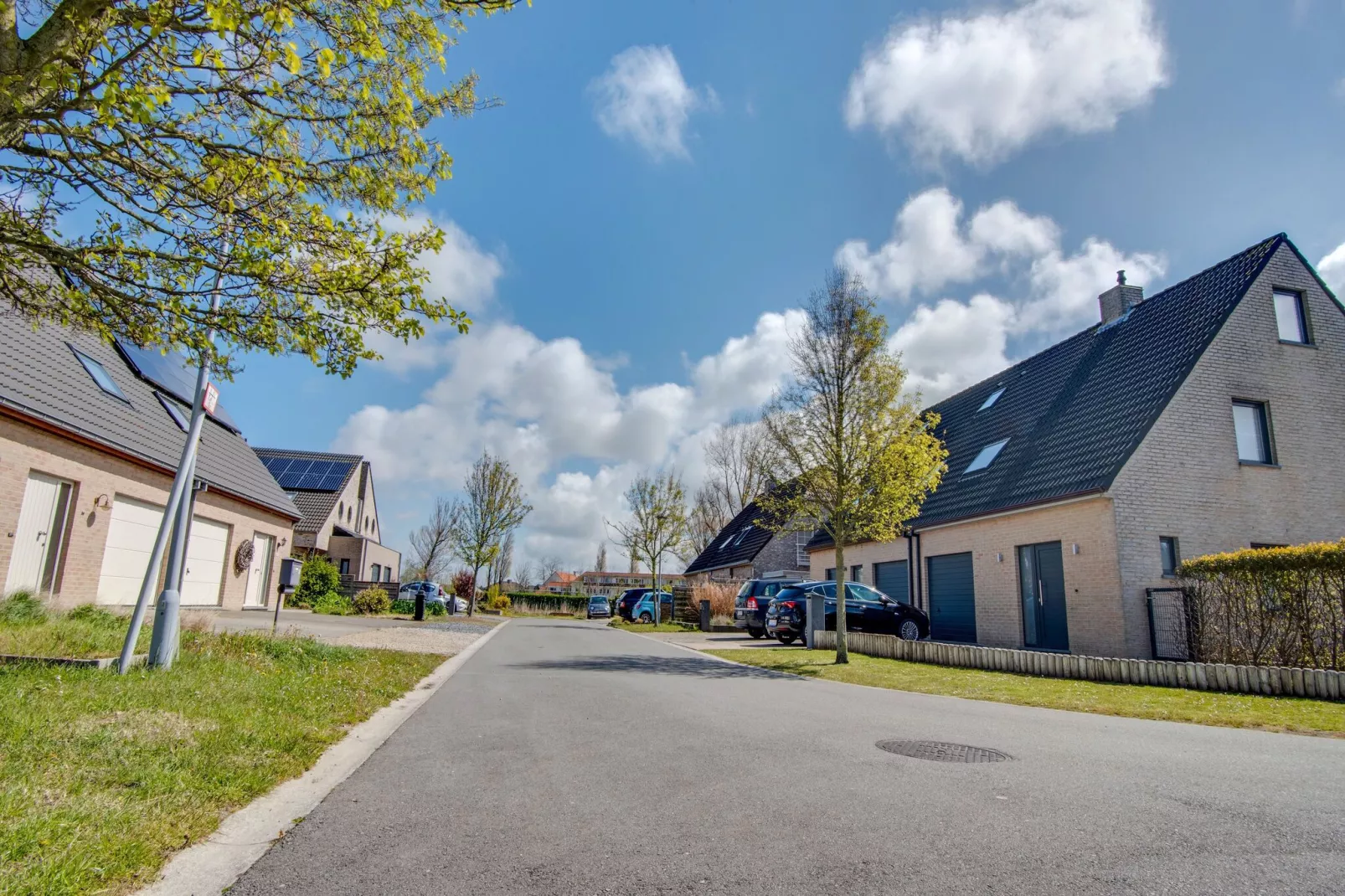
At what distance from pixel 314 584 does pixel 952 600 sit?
24.0 meters

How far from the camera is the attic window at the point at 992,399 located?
24.6m

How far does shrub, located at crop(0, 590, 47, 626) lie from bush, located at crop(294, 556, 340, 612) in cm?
1987

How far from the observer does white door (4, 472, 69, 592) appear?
43.3ft

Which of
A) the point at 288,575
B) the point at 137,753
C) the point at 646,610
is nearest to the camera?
the point at 137,753

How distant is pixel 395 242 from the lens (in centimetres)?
534

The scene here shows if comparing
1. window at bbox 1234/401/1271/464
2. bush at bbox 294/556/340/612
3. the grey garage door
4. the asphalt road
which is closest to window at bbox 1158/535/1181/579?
window at bbox 1234/401/1271/464

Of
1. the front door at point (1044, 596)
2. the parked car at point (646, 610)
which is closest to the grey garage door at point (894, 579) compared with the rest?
the front door at point (1044, 596)

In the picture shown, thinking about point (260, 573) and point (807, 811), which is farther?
point (260, 573)

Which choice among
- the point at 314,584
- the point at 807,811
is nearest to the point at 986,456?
the point at 807,811

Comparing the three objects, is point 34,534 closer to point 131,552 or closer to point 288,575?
point 131,552

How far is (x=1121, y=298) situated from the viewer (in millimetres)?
21984

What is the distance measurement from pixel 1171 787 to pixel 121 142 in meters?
7.72

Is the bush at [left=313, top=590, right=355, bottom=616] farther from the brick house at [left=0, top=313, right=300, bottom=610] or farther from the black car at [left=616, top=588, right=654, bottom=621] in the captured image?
the black car at [left=616, top=588, right=654, bottom=621]

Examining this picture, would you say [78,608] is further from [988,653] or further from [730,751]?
[988,653]
